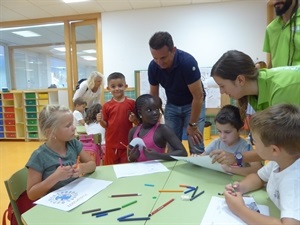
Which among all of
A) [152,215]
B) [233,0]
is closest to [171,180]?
[152,215]

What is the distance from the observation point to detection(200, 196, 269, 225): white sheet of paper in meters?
0.84

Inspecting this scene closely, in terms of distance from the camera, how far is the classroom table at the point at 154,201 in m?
0.88

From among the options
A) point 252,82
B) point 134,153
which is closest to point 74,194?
point 134,153

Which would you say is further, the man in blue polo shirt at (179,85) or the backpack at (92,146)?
the backpack at (92,146)

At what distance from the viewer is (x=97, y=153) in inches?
101

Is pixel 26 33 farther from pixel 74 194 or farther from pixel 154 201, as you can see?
pixel 154 201

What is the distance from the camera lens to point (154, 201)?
39.3 inches

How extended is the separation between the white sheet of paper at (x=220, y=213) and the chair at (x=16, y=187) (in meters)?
0.88

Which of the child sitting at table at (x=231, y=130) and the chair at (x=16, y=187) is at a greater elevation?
the child sitting at table at (x=231, y=130)

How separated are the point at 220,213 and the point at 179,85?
1333mm

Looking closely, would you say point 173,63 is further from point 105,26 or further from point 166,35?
point 105,26

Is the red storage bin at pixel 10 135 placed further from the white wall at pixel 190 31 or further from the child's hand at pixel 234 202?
the child's hand at pixel 234 202

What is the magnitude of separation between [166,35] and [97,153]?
1342 millimetres

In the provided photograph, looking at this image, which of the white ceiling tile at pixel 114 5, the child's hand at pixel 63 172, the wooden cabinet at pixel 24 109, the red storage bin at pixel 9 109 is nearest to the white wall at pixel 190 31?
the white ceiling tile at pixel 114 5
